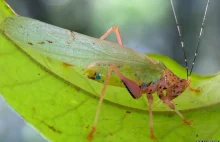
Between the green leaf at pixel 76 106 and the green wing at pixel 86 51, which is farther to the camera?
the green wing at pixel 86 51

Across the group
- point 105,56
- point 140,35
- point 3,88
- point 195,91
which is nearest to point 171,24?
point 140,35

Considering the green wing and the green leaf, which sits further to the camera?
the green wing

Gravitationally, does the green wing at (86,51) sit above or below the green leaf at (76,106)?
above

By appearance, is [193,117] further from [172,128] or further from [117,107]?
[117,107]

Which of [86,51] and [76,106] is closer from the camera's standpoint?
[76,106]

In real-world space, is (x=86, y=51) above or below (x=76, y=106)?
above
